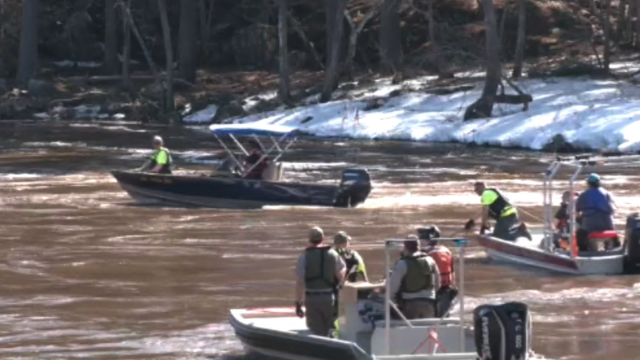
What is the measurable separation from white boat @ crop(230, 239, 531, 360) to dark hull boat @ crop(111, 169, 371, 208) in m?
14.1

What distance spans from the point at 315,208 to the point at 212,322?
11.3 metres

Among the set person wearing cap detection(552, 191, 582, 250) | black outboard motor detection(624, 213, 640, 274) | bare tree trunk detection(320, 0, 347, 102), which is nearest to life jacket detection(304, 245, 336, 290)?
black outboard motor detection(624, 213, 640, 274)

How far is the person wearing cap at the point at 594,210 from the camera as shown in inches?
793

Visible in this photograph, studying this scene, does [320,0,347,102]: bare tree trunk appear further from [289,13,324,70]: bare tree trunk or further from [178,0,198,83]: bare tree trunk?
[178,0,198,83]: bare tree trunk

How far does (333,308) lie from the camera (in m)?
13.8

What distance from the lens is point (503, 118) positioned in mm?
46219

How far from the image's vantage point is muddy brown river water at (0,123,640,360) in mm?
16125

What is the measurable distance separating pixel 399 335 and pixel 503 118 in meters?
33.7

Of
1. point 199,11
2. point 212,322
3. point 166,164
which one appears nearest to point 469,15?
point 199,11

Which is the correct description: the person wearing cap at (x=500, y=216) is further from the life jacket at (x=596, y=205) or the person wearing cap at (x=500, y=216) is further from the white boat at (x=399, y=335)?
the white boat at (x=399, y=335)

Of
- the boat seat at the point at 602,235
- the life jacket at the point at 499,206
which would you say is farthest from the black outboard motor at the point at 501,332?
the life jacket at the point at 499,206

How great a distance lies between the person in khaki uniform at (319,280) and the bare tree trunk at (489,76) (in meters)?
33.7

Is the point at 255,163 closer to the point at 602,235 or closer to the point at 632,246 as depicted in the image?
the point at 602,235

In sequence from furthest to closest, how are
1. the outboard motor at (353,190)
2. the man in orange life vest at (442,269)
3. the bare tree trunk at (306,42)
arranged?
the bare tree trunk at (306,42) → the outboard motor at (353,190) → the man in orange life vest at (442,269)
